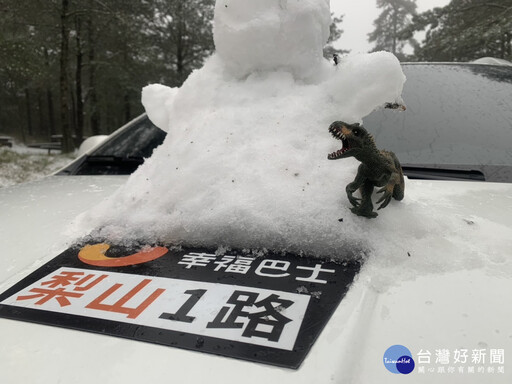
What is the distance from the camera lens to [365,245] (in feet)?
3.03

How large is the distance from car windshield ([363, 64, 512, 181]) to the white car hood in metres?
0.78

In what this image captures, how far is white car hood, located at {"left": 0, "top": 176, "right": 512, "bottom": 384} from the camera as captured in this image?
1.93 feet

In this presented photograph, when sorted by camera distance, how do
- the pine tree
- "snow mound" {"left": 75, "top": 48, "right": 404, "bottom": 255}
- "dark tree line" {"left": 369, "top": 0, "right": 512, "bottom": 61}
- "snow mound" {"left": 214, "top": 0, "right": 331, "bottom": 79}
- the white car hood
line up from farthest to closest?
the pine tree
"dark tree line" {"left": 369, "top": 0, "right": 512, "bottom": 61}
"snow mound" {"left": 214, "top": 0, "right": 331, "bottom": 79}
"snow mound" {"left": 75, "top": 48, "right": 404, "bottom": 255}
the white car hood

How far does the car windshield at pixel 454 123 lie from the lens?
5.00 feet

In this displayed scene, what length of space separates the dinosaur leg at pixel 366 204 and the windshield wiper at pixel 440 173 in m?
0.61

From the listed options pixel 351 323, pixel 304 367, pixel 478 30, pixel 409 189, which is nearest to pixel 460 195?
pixel 409 189

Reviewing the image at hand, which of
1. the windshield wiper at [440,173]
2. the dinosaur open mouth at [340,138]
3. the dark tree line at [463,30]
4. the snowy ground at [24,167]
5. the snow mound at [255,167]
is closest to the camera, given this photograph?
the dinosaur open mouth at [340,138]

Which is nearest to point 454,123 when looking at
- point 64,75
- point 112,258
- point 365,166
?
point 365,166

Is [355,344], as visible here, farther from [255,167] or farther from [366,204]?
[255,167]

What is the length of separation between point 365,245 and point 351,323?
277 millimetres

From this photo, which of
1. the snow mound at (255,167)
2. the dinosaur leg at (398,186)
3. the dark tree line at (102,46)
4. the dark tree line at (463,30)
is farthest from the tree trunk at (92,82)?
the dinosaur leg at (398,186)

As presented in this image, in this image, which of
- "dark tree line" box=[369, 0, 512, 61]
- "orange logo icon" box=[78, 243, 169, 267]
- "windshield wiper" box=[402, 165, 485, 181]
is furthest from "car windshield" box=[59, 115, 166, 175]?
"dark tree line" box=[369, 0, 512, 61]

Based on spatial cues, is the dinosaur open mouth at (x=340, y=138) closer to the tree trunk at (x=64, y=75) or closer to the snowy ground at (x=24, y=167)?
the snowy ground at (x=24, y=167)

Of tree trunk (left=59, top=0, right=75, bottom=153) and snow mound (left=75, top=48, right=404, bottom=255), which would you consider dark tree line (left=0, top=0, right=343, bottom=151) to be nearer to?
tree trunk (left=59, top=0, right=75, bottom=153)
